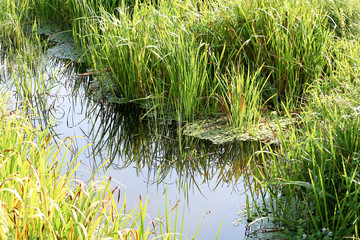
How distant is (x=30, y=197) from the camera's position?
170 cm

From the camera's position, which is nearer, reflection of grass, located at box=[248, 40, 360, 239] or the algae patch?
reflection of grass, located at box=[248, 40, 360, 239]

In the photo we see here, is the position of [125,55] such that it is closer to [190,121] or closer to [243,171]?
[190,121]

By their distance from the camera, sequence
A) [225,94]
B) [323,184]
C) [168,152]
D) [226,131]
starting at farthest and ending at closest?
[225,94] < [226,131] < [168,152] < [323,184]

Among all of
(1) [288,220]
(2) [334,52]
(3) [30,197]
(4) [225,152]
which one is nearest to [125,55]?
(4) [225,152]

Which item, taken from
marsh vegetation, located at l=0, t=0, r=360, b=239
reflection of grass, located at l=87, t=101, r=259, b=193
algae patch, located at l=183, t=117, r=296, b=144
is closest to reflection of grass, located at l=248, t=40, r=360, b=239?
marsh vegetation, located at l=0, t=0, r=360, b=239

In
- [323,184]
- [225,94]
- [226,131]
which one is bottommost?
[323,184]

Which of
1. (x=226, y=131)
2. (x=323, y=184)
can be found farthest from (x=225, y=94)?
(x=323, y=184)

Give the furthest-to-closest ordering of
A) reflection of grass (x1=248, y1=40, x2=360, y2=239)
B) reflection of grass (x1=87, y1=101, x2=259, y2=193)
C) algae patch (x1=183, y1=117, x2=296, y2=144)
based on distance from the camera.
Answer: algae patch (x1=183, y1=117, x2=296, y2=144) < reflection of grass (x1=87, y1=101, x2=259, y2=193) < reflection of grass (x1=248, y1=40, x2=360, y2=239)

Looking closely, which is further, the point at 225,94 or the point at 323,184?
the point at 225,94

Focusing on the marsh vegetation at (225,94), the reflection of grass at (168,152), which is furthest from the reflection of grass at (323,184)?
the reflection of grass at (168,152)

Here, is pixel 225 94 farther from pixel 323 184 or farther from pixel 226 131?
pixel 323 184

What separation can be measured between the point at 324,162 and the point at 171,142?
3.89ft

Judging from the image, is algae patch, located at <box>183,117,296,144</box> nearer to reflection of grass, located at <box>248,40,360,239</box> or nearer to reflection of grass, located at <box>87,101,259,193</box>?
reflection of grass, located at <box>87,101,259,193</box>

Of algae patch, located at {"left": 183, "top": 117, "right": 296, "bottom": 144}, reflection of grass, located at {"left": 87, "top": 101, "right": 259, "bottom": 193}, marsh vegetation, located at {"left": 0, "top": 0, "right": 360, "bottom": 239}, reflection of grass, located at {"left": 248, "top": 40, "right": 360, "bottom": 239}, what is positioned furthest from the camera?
algae patch, located at {"left": 183, "top": 117, "right": 296, "bottom": 144}
